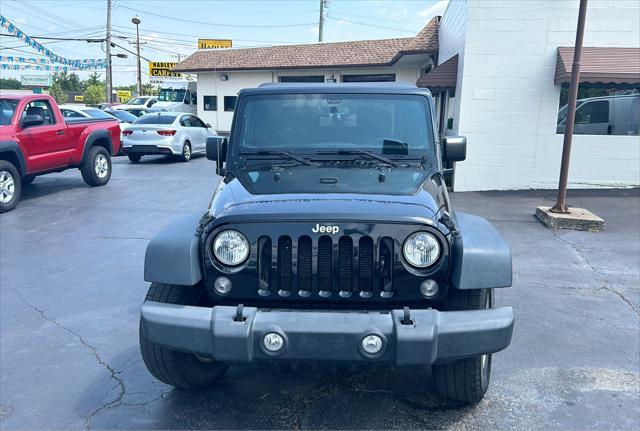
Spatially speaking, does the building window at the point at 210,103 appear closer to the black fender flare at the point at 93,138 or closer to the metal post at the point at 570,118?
the black fender flare at the point at 93,138

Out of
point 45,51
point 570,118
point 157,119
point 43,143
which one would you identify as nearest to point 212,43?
point 45,51

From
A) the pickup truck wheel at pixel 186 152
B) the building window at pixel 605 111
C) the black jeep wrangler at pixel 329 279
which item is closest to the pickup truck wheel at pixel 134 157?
the pickup truck wheel at pixel 186 152

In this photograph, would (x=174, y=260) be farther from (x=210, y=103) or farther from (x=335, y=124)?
(x=210, y=103)

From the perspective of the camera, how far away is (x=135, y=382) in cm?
370

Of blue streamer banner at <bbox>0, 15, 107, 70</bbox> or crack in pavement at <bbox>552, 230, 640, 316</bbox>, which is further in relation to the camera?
blue streamer banner at <bbox>0, 15, 107, 70</bbox>

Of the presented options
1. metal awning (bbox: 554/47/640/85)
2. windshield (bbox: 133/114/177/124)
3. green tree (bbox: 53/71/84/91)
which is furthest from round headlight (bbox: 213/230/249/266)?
green tree (bbox: 53/71/84/91)

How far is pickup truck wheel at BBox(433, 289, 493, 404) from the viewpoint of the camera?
3.02 m

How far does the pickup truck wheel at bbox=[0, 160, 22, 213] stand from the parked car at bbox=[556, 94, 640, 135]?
10.1m

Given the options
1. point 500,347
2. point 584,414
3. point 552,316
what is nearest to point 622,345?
point 552,316

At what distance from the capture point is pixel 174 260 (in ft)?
9.70

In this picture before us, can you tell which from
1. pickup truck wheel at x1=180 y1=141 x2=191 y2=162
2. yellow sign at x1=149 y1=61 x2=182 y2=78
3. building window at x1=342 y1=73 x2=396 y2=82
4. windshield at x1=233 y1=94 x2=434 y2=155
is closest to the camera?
windshield at x1=233 y1=94 x2=434 y2=155

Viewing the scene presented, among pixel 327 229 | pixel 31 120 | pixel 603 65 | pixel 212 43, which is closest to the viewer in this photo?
pixel 327 229

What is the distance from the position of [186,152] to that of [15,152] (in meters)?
7.96

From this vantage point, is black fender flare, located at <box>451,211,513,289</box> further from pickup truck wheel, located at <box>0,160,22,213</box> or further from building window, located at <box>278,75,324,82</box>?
building window, located at <box>278,75,324,82</box>
